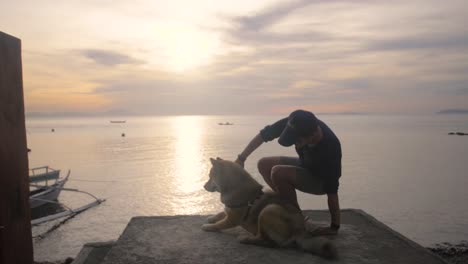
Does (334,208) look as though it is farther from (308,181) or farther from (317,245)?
(317,245)

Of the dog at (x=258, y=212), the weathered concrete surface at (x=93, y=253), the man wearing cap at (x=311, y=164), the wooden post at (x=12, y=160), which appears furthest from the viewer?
the weathered concrete surface at (x=93, y=253)

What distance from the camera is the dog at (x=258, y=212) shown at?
4656 mm

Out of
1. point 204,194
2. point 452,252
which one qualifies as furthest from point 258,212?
point 204,194

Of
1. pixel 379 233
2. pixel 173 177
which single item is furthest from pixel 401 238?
pixel 173 177

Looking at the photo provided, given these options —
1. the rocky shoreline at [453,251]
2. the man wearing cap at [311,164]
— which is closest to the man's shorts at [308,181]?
the man wearing cap at [311,164]

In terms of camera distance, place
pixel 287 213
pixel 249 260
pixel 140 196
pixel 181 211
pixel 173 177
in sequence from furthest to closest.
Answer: pixel 173 177 < pixel 140 196 < pixel 181 211 < pixel 287 213 < pixel 249 260

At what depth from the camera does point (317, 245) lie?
4.48 metres

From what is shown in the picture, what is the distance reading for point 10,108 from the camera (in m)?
3.31

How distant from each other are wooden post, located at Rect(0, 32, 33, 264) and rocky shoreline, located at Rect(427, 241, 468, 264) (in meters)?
14.8

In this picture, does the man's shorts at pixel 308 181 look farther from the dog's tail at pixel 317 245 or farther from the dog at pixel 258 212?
the dog's tail at pixel 317 245

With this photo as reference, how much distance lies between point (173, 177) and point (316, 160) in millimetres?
34555

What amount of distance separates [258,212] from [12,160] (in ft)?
9.79

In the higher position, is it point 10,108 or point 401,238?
point 10,108

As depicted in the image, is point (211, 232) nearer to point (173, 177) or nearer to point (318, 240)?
point (318, 240)
